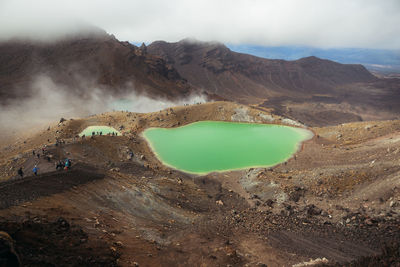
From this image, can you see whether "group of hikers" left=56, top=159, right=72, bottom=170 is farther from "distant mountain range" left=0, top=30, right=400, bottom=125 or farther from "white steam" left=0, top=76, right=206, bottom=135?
"distant mountain range" left=0, top=30, right=400, bottom=125

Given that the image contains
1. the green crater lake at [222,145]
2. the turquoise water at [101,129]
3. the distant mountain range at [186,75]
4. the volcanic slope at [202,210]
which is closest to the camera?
the volcanic slope at [202,210]

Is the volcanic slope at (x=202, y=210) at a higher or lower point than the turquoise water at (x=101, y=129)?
lower

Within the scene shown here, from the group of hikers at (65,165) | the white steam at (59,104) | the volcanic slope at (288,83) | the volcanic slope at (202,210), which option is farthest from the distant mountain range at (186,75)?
the volcanic slope at (202,210)

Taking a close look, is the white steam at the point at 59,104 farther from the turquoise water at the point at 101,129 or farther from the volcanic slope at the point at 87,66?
the turquoise water at the point at 101,129

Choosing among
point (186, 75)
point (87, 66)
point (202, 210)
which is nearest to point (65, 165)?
point (202, 210)

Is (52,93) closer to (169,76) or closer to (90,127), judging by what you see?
(90,127)

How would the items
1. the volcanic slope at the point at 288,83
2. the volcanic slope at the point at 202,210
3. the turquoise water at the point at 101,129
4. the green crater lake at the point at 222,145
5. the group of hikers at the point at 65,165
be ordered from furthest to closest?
1. the volcanic slope at the point at 288,83
2. the turquoise water at the point at 101,129
3. the green crater lake at the point at 222,145
4. the group of hikers at the point at 65,165
5. the volcanic slope at the point at 202,210
